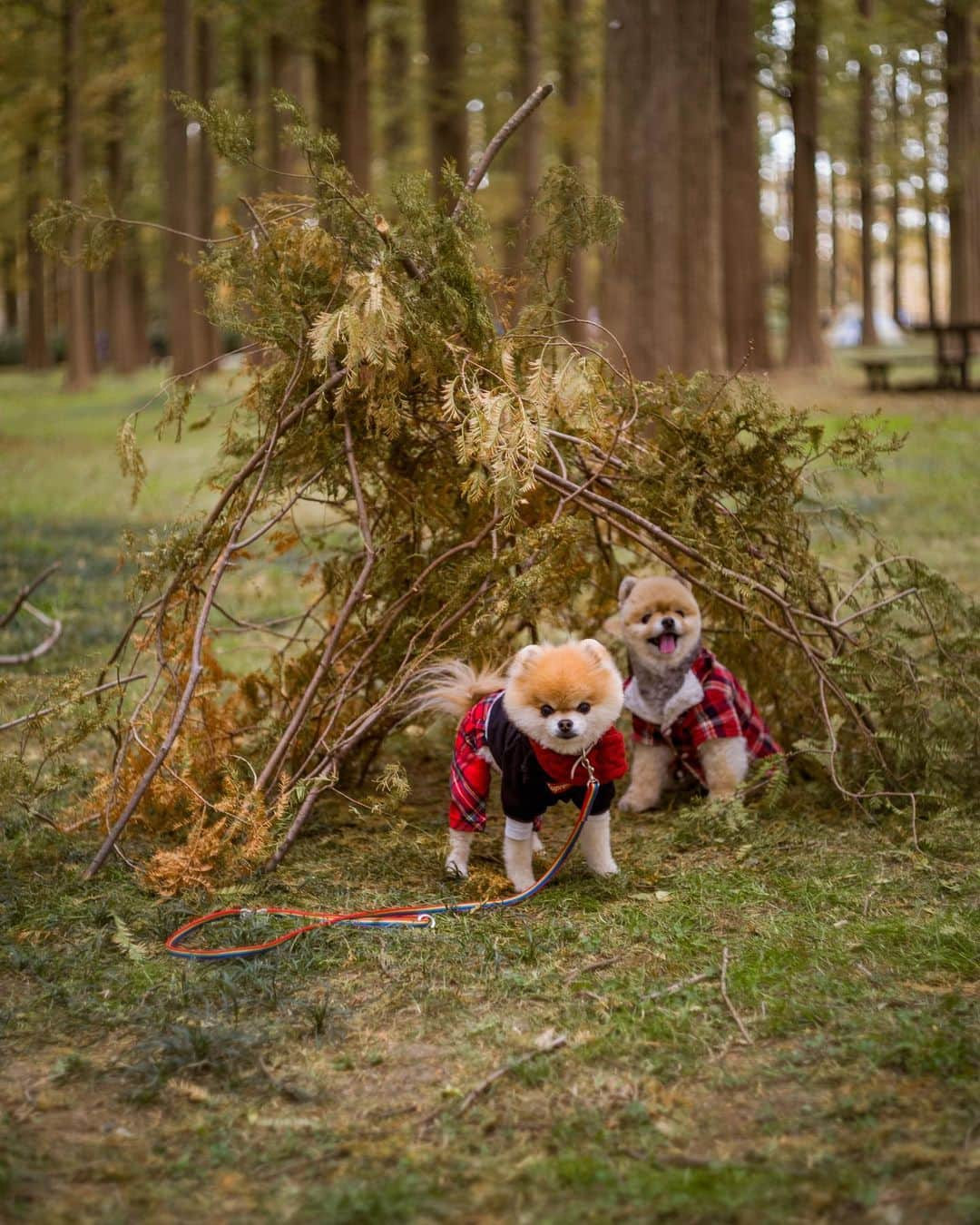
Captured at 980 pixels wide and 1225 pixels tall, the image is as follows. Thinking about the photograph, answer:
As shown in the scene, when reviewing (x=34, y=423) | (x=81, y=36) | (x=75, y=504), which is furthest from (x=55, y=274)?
(x=75, y=504)

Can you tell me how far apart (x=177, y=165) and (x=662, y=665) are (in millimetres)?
20522

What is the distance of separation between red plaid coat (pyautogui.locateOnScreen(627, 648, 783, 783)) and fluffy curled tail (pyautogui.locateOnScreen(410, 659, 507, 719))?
2.48 feet

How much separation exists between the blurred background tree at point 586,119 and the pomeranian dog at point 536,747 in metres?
8.45

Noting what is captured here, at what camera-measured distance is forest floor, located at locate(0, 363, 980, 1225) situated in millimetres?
2809

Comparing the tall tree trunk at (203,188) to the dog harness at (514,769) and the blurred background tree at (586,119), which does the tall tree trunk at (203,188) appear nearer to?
the blurred background tree at (586,119)

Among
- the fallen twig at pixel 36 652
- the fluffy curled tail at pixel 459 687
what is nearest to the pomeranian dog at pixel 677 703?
the fluffy curled tail at pixel 459 687

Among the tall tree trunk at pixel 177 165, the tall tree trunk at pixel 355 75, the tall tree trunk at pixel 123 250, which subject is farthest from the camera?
the tall tree trunk at pixel 123 250

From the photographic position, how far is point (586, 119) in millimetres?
24703

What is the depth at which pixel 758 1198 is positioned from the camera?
271 centimetres

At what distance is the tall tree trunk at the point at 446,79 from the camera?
65.1ft

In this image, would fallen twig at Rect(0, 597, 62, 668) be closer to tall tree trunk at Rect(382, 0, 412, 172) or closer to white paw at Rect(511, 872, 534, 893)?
white paw at Rect(511, 872, 534, 893)

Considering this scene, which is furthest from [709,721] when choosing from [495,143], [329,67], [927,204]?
[927,204]

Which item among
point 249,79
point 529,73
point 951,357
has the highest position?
point 249,79

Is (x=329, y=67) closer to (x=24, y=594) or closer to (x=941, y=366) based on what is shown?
(x=941, y=366)
